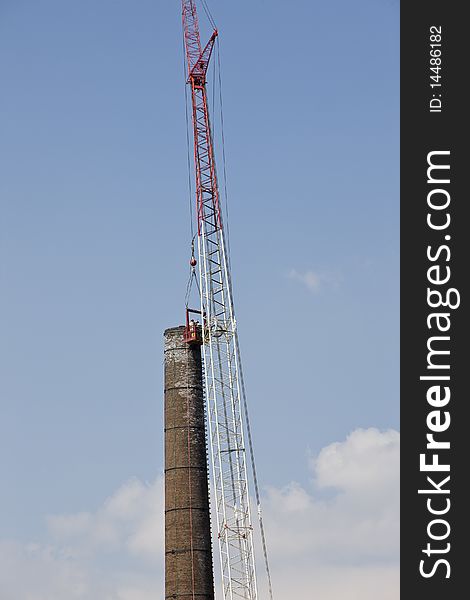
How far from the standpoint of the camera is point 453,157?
30641mm

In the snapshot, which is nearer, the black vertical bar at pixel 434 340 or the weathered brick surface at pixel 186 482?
the black vertical bar at pixel 434 340

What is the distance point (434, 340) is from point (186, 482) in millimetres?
41562

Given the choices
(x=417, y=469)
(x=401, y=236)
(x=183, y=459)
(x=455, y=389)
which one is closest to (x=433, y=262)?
(x=401, y=236)

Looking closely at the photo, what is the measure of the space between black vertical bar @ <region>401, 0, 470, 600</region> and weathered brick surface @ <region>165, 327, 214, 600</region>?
1588 inches

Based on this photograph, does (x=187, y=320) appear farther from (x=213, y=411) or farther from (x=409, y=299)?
(x=409, y=299)

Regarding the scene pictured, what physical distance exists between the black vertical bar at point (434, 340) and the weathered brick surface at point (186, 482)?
40.3 meters

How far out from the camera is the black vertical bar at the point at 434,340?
28.8m

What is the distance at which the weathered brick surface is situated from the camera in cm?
6812

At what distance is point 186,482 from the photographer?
69.1m

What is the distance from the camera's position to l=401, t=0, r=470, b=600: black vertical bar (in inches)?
1135

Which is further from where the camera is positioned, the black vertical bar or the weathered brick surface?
the weathered brick surface

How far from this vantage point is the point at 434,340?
29.6m

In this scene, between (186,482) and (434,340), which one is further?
(186,482)

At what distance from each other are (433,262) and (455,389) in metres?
3.50
